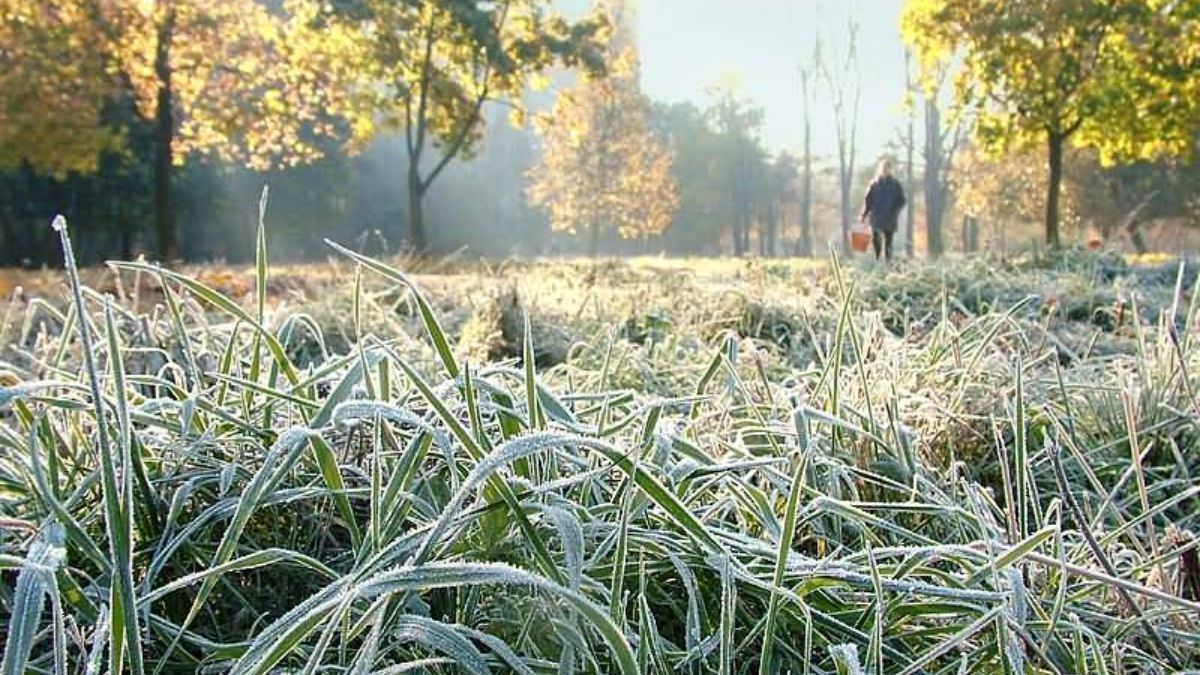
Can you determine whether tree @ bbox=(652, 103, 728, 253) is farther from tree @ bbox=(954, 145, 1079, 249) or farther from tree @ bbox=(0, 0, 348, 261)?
tree @ bbox=(0, 0, 348, 261)

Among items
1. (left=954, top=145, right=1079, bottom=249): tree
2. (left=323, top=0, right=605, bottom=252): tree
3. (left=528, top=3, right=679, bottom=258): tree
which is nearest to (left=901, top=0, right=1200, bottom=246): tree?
(left=323, top=0, right=605, bottom=252): tree

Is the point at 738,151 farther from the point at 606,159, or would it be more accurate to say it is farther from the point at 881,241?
the point at 881,241

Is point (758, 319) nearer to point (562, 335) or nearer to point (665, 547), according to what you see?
point (562, 335)

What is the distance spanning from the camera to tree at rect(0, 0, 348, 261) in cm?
1183

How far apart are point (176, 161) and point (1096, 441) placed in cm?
1547

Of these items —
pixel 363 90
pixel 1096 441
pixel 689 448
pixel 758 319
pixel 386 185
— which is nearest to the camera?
pixel 689 448

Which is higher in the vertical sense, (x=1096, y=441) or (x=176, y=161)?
(x=176, y=161)

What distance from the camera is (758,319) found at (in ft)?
11.5

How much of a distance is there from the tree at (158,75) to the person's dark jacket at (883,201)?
29.0 feet

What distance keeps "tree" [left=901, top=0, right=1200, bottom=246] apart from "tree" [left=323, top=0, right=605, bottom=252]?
741 cm

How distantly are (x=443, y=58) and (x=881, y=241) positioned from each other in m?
11.9

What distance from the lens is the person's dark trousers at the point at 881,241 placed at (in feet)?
31.5

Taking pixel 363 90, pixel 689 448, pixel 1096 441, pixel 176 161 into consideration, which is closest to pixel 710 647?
pixel 689 448

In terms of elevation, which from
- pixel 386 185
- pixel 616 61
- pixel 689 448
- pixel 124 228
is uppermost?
pixel 616 61
